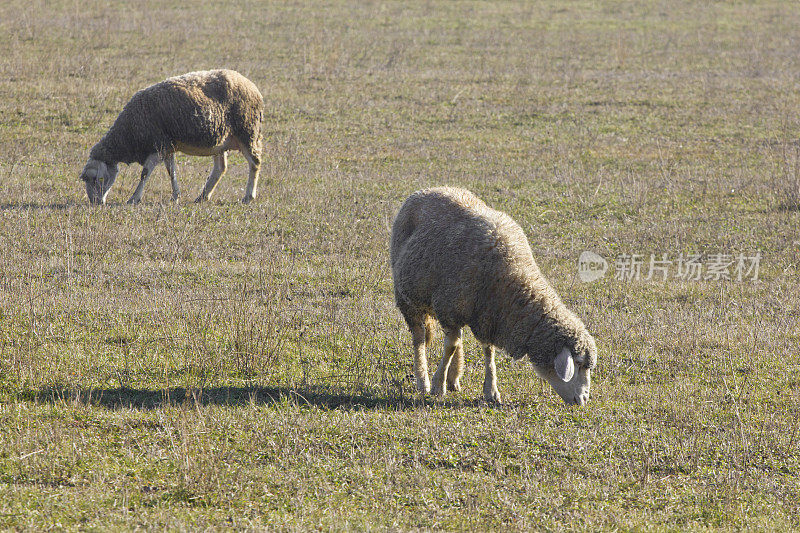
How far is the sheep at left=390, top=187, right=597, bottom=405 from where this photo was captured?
22.6 feet

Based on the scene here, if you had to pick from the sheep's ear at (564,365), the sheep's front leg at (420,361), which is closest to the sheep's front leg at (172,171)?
the sheep's front leg at (420,361)

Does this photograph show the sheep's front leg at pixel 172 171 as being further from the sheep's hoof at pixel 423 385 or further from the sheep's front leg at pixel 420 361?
the sheep's hoof at pixel 423 385

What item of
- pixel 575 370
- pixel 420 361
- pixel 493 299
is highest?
pixel 493 299

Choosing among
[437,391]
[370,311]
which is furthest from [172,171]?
[437,391]

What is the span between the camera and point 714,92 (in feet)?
76.1

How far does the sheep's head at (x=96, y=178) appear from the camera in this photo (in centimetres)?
1328

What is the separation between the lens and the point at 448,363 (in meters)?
7.27

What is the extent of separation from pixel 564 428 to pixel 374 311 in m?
3.08

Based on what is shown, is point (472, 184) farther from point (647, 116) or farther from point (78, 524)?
point (78, 524)

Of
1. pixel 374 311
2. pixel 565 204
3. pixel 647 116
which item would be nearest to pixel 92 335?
pixel 374 311

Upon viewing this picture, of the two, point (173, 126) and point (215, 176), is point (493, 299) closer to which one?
point (173, 126)

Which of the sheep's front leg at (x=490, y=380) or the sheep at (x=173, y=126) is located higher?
the sheep at (x=173, y=126)

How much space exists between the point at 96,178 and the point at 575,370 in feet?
29.5

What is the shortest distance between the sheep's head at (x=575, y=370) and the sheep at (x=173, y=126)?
26.2 feet
